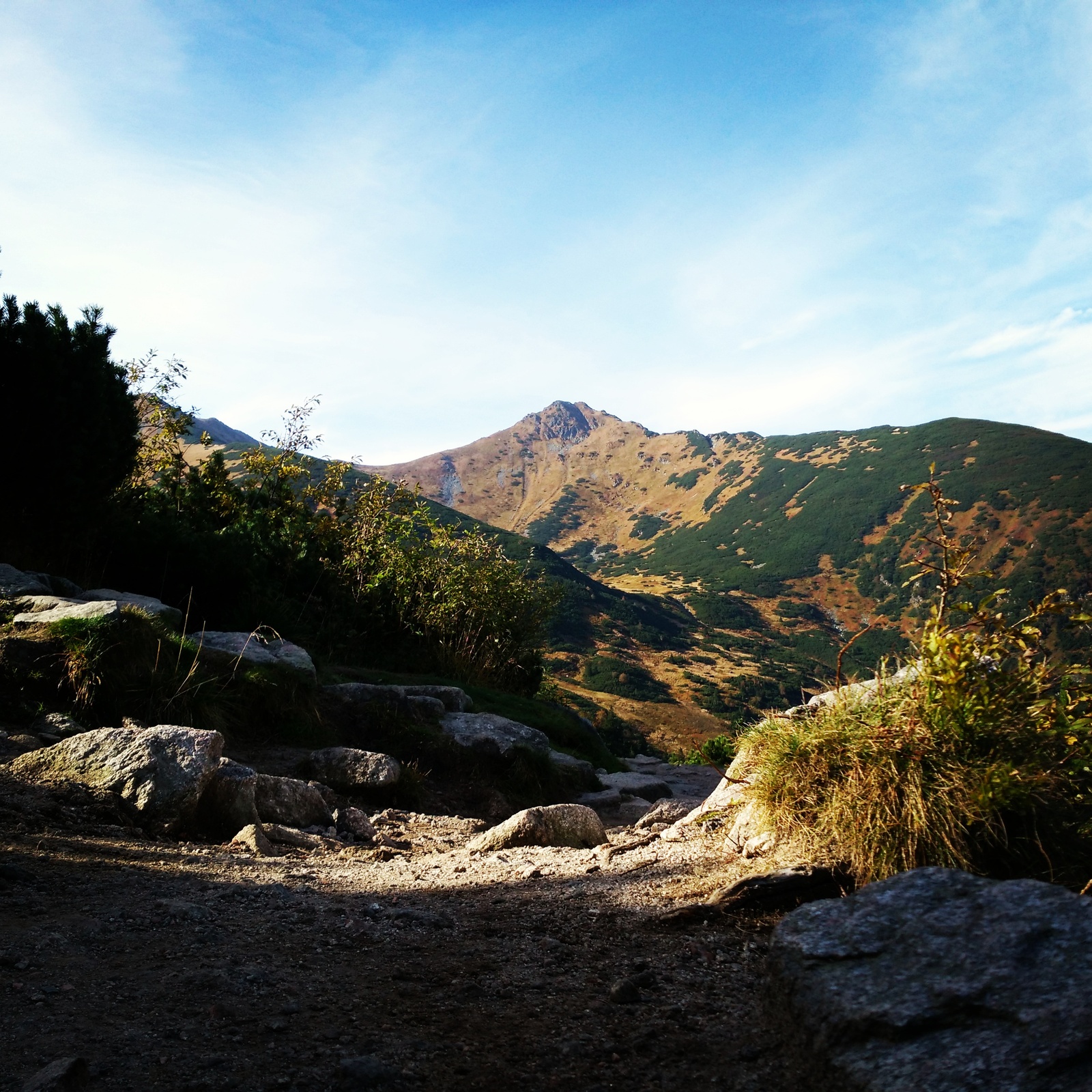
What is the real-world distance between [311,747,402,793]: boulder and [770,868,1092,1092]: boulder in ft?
15.2

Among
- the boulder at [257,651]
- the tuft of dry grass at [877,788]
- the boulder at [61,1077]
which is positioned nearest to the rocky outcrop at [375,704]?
the boulder at [257,651]

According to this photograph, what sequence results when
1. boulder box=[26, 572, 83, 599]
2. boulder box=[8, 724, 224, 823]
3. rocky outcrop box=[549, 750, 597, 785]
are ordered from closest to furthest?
1. boulder box=[8, 724, 224, 823]
2. boulder box=[26, 572, 83, 599]
3. rocky outcrop box=[549, 750, 597, 785]

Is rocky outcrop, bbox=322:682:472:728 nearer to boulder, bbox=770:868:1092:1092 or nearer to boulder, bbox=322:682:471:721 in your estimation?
boulder, bbox=322:682:471:721

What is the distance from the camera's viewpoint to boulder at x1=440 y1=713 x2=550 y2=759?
27.5 feet

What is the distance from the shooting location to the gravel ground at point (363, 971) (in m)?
2.32

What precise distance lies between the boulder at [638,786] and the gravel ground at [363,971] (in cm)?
494

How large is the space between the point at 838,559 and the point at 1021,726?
90754 mm

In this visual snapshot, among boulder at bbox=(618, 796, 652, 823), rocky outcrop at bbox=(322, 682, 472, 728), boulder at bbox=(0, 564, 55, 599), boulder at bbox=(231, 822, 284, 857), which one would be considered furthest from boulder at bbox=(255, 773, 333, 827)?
boulder at bbox=(618, 796, 652, 823)

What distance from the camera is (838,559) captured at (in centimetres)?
8900

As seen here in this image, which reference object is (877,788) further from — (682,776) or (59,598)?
(682,776)

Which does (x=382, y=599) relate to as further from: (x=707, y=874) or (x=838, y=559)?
(x=838, y=559)

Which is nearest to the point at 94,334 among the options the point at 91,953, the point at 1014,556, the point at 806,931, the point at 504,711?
the point at 504,711

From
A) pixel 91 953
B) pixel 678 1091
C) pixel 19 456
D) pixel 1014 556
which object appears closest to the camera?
pixel 678 1091

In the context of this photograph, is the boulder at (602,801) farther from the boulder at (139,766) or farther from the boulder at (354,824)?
the boulder at (139,766)
